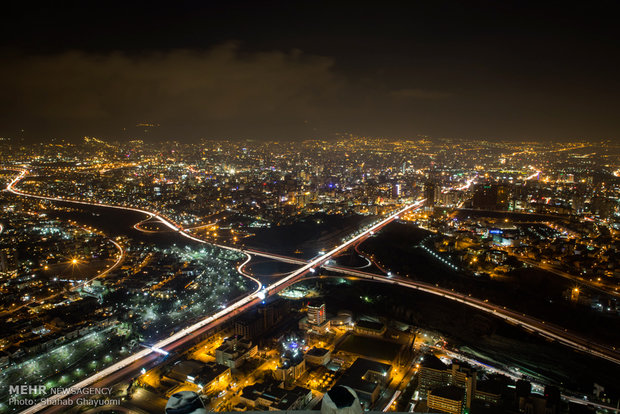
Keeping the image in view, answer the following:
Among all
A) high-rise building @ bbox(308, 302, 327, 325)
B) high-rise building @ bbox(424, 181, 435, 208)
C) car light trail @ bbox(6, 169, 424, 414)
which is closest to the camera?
car light trail @ bbox(6, 169, 424, 414)

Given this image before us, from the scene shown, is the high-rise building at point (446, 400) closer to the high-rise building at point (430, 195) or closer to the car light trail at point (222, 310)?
the car light trail at point (222, 310)

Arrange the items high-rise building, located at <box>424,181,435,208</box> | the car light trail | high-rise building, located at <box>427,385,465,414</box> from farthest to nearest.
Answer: high-rise building, located at <box>424,181,435,208</box>, the car light trail, high-rise building, located at <box>427,385,465,414</box>

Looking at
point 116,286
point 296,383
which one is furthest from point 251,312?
point 116,286

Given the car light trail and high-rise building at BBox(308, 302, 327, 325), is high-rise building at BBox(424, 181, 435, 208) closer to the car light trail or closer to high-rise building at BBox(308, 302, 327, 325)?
the car light trail

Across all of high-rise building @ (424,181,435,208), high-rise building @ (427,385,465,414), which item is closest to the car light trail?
high-rise building @ (424,181,435,208)

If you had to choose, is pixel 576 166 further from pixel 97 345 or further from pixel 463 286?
pixel 97 345

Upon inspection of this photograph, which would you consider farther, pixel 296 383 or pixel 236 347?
pixel 236 347

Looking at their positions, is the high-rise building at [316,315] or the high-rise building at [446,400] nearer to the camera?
the high-rise building at [446,400]

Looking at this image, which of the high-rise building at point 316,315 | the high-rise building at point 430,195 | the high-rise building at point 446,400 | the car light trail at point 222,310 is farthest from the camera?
the high-rise building at point 430,195

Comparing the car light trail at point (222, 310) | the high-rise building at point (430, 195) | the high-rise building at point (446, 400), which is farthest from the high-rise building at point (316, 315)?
the high-rise building at point (430, 195)

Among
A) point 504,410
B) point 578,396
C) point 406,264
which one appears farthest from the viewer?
point 406,264

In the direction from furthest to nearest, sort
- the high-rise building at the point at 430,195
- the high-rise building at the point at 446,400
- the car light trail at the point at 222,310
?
1. the high-rise building at the point at 430,195
2. the car light trail at the point at 222,310
3. the high-rise building at the point at 446,400
